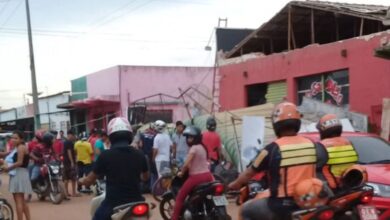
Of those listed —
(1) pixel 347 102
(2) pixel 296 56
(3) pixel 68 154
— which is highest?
(2) pixel 296 56

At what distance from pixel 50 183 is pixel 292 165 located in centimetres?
1100

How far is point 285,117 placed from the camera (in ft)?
17.7

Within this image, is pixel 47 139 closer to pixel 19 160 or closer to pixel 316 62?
pixel 19 160

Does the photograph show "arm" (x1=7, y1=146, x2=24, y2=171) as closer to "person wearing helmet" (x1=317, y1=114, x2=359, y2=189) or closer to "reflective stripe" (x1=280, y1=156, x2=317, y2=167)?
"person wearing helmet" (x1=317, y1=114, x2=359, y2=189)

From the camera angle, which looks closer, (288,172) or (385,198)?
(288,172)

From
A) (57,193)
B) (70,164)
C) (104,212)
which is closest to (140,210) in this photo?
(104,212)

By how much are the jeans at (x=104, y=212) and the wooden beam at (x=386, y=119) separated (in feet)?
34.8

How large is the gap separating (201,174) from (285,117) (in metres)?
3.97

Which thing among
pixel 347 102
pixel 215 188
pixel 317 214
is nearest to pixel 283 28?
pixel 347 102

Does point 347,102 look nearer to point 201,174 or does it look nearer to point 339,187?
point 201,174

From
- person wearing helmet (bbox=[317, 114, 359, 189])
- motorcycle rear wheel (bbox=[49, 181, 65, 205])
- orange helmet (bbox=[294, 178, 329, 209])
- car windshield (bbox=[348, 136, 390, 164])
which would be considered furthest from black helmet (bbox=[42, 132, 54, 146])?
orange helmet (bbox=[294, 178, 329, 209])

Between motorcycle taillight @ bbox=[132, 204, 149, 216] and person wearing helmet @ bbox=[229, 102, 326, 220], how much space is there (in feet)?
3.74

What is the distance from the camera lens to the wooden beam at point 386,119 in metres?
15.2

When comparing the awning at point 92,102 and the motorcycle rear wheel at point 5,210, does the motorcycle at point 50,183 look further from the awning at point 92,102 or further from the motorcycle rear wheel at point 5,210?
the awning at point 92,102
